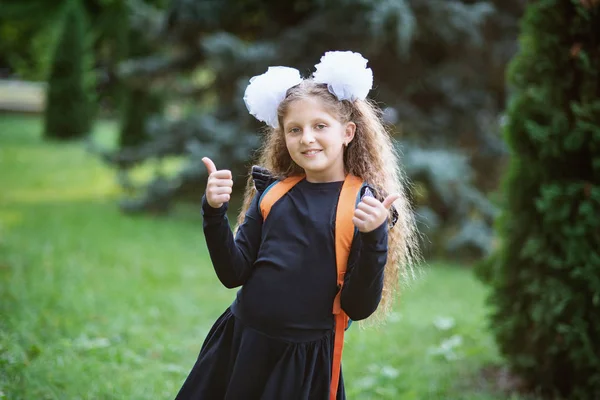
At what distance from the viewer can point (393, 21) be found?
287 inches

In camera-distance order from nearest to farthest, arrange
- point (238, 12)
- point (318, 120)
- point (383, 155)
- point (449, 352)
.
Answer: point (318, 120), point (383, 155), point (449, 352), point (238, 12)

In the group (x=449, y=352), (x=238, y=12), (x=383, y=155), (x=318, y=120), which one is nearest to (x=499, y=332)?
(x=449, y=352)

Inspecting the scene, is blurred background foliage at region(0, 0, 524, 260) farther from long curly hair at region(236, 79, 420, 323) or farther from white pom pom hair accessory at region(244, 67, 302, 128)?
white pom pom hair accessory at region(244, 67, 302, 128)

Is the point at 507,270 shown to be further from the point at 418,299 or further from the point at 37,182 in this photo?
the point at 37,182

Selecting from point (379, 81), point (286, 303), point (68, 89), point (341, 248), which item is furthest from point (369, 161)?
point (68, 89)

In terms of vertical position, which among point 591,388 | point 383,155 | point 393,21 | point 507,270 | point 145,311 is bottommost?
point 145,311

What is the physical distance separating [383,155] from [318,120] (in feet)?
1.15

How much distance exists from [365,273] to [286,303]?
314 mm

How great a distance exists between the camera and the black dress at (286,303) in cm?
212

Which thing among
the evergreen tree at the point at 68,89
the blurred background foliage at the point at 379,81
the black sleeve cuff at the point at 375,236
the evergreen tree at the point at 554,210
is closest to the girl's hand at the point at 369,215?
the black sleeve cuff at the point at 375,236

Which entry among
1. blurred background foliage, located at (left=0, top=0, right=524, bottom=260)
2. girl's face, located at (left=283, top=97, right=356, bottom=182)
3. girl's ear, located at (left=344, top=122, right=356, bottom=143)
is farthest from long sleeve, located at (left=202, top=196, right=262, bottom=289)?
blurred background foliage, located at (left=0, top=0, right=524, bottom=260)

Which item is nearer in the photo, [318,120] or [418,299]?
[318,120]

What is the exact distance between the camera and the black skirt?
6.95 feet

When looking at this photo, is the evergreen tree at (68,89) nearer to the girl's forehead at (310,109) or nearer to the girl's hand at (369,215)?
the girl's forehead at (310,109)
